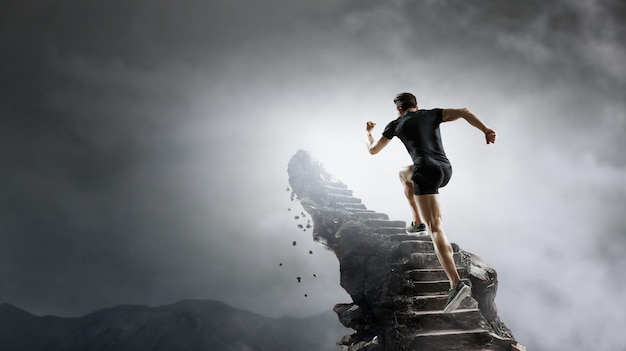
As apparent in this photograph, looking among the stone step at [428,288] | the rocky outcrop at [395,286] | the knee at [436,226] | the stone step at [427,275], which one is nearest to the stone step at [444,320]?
the rocky outcrop at [395,286]

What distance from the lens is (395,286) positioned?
6.49 meters

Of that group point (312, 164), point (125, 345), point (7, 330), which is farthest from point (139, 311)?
point (312, 164)

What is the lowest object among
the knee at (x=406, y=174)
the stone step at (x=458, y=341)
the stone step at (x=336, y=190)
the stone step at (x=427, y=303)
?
the stone step at (x=458, y=341)

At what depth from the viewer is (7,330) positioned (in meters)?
117

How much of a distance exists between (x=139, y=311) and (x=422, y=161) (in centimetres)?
15648

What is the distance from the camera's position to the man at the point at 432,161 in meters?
4.28

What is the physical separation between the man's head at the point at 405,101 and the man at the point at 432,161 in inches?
0.6

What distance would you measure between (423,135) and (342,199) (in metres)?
6.49

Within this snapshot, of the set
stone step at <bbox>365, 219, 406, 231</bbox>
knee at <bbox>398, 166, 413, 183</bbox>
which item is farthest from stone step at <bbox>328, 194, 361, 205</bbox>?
knee at <bbox>398, 166, 413, 183</bbox>

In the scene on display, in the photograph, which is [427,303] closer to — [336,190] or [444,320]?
[444,320]

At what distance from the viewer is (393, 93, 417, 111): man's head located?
5.01m

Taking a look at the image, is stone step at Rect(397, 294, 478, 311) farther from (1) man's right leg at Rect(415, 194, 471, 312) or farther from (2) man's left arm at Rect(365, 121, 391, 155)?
(2) man's left arm at Rect(365, 121, 391, 155)

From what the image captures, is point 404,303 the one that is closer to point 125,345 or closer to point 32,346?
point 125,345

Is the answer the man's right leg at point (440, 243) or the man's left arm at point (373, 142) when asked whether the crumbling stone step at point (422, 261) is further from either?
the man's left arm at point (373, 142)
